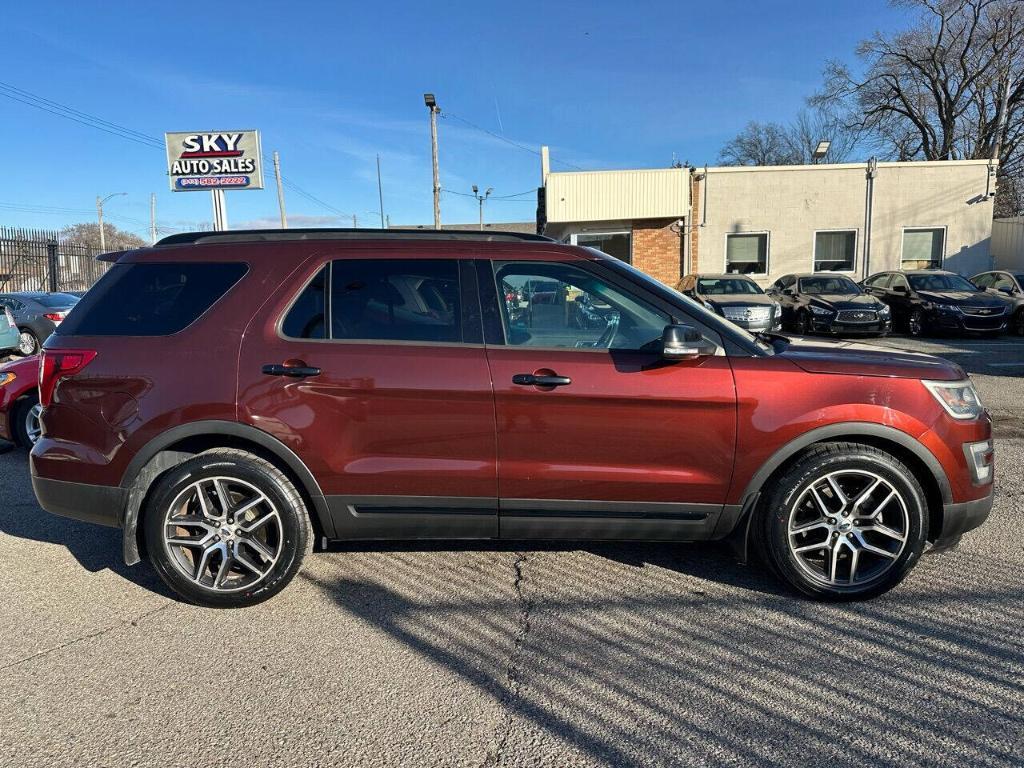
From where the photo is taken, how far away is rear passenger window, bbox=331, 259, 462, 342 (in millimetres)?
3297

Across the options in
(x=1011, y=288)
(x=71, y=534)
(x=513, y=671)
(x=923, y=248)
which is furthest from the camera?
(x=923, y=248)

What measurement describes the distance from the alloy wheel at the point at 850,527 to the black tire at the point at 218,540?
2415 mm

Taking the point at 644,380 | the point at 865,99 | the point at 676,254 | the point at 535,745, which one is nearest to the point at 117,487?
the point at 535,745

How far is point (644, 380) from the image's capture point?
313 cm

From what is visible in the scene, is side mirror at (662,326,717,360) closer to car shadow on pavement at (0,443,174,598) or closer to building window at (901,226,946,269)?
car shadow on pavement at (0,443,174,598)

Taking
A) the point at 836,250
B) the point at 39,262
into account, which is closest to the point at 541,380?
the point at 836,250

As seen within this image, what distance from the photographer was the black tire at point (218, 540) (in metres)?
3.24

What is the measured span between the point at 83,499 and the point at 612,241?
829 inches

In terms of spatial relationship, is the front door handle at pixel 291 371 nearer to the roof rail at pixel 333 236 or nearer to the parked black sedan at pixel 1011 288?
the roof rail at pixel 333 236

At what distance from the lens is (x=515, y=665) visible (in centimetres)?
279

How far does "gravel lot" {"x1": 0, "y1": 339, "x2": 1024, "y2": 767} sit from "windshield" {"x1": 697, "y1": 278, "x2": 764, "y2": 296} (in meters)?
13.0

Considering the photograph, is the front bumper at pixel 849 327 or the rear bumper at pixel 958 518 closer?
the rear bumper at pixel 958 518

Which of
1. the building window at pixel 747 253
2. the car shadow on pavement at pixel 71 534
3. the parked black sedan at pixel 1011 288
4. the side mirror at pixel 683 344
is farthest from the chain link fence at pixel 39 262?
the parked black sedan at pixel 1011 288

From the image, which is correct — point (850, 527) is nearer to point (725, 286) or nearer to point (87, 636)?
point (87, 636)
